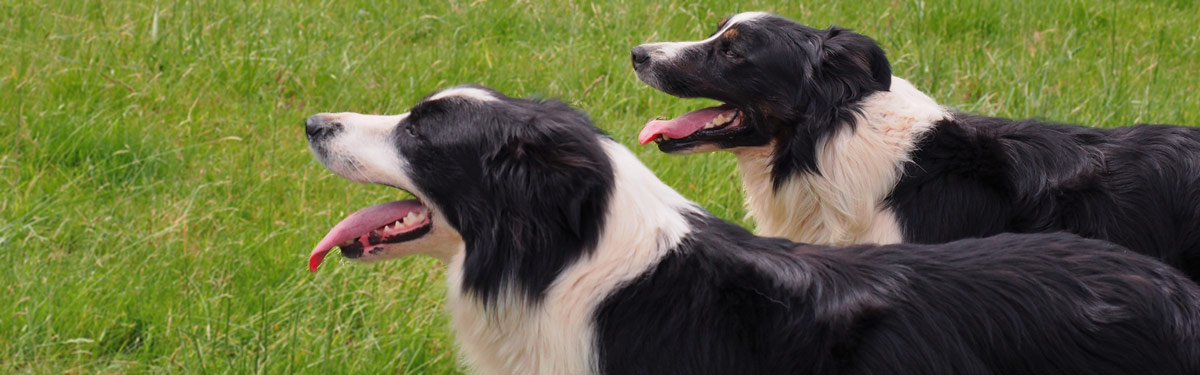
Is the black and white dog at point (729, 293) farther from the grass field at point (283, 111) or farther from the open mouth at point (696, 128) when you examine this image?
the open mouth at point (696, 128)

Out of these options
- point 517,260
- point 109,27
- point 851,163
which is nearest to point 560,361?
point 517,260

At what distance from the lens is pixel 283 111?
19.3 feet

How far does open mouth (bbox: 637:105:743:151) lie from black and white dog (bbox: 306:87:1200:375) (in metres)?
1.16

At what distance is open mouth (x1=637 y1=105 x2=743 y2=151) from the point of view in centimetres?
415

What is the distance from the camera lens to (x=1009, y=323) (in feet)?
9.51

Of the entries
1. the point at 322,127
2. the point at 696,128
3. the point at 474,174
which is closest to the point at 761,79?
the point at 696,128

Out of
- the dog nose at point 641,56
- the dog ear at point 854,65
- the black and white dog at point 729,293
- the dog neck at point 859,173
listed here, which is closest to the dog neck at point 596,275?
the black and white dog at point 729,293

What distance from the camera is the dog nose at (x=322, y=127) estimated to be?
3.19 meters

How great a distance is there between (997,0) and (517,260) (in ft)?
17.2

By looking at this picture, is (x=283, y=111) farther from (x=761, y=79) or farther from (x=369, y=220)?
(x=369, y=220)

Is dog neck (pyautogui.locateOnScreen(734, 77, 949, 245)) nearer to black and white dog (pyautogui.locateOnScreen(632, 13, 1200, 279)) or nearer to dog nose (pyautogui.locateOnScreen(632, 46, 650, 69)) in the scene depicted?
black and white dog (pyautogui.locateOnScreen(632, 13, 1200, 279))

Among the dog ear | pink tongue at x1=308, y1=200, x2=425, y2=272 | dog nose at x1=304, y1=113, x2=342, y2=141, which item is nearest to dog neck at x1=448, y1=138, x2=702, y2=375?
pink tongue at x1=308, y1=200, x2=425, y2=272

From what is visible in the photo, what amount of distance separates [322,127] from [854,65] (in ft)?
5.73

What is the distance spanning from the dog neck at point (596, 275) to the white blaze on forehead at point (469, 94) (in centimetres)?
33
